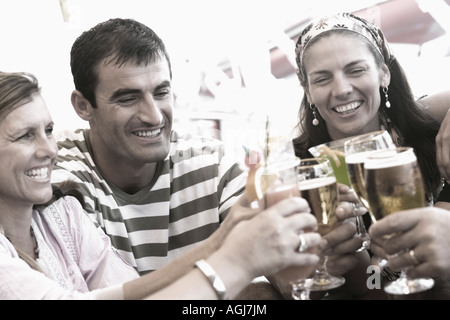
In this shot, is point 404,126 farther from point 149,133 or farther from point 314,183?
point 314,183

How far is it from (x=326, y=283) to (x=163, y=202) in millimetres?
985

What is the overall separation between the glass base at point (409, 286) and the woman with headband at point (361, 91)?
1.03 metres

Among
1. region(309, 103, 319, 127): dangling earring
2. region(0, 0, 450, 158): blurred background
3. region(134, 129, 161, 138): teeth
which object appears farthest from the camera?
region(0, 0, 450, 158): blurred background

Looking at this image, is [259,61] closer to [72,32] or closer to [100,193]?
[72,32]

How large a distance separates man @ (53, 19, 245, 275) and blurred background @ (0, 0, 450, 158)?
7.98ft

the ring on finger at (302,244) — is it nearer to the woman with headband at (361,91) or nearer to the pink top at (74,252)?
the pink top at (74,252)

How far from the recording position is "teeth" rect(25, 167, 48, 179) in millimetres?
1521

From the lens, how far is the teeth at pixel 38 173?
152 centimetres

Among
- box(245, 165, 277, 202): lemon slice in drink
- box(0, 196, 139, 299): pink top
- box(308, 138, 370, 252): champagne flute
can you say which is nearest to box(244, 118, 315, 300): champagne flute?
box(245, 165, 277, 202): lemon slice in drink

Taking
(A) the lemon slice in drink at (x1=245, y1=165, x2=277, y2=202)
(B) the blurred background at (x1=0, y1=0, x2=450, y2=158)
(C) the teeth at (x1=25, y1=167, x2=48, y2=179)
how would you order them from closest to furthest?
(A) the lemon slice in drink at (x1=245, y1=165, x2=277, y2=202) < (C) the teeth at (x1=25, y1=167, x2=48, y2=179) < (B) the blurred background at (x1=0, y1=0, x2=450, y2=158)

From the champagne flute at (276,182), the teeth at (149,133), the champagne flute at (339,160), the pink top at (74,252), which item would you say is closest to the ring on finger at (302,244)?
the champagne flute at (276,182)

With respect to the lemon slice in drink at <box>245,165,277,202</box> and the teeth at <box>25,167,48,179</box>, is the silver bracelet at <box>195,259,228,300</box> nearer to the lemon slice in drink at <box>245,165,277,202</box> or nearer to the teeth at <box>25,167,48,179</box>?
the lemon slice in drink at <box>245,165,277,202</box>
